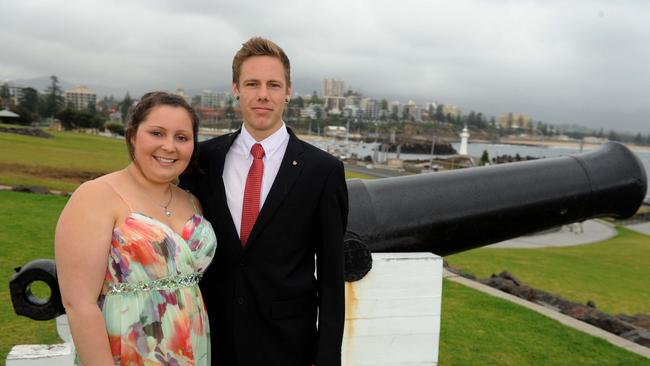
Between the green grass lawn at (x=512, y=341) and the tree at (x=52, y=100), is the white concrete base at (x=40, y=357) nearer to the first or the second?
the green grass lawn at (x=512, y=341)

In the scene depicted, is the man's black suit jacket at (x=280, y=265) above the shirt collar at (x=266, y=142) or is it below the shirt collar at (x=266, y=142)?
below

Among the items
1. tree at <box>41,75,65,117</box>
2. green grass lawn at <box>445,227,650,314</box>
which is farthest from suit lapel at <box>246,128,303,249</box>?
tree at <box>41,75,65,117</box>

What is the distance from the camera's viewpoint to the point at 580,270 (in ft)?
38.7

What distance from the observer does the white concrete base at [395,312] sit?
3.22 metres

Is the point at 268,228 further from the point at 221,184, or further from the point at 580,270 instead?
the point at 580,270

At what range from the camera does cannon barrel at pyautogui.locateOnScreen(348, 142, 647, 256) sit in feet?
11.7

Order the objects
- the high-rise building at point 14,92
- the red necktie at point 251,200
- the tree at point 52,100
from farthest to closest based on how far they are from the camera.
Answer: the high-rise building at point 14,92 → the tree at point 52,100 → the red necktie at point 251,200

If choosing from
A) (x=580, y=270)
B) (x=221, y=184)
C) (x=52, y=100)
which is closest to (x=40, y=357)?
(x=221, y=184)

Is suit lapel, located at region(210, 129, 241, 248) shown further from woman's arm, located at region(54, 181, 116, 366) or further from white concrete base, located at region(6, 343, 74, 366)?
white concrete base, located at region(6, 343, 74, 366)

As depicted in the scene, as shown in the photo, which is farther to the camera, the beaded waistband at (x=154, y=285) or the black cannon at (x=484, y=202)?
the black cannon at (x=484, y=202)

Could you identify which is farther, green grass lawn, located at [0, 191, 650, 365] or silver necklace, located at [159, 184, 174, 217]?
green grass lawn, located at [0, 191, 650, 365]

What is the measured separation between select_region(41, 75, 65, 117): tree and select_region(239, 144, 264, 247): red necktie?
88957 mm

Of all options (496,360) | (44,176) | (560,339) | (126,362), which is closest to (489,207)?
(496,360)

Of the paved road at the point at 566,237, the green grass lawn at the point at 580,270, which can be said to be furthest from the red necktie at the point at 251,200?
the paved road at the point at 566,237
